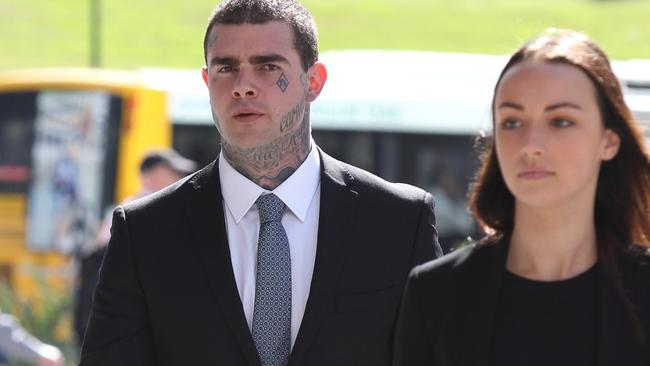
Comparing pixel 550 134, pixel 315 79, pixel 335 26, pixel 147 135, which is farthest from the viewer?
pixel 335 26

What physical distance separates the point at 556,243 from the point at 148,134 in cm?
1123

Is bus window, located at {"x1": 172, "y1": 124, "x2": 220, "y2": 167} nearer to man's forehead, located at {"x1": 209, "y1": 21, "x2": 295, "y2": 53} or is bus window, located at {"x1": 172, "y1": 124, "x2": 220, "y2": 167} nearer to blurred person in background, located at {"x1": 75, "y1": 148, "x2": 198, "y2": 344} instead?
blurred person in background, located at {"x1": 75, "y1": 148, "x2": 198, "y2": 344}

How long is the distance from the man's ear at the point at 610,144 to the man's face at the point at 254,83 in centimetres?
111

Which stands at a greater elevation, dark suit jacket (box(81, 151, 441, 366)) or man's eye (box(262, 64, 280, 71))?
man's eye (box(262, 64, 280, 71))

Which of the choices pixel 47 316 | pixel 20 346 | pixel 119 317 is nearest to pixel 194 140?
pixel 47 316

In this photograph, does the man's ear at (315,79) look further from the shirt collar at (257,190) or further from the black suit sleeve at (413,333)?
the black suit sleeve at (413,333)

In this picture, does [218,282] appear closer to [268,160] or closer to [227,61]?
[268,160]

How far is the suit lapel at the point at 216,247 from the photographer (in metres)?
3.43

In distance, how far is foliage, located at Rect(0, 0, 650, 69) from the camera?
3116cm

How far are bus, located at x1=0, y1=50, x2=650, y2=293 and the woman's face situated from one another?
10.3 m

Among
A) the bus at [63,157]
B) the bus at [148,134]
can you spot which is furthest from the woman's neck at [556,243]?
the bus at [63,157]

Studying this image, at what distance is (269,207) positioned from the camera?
363cm

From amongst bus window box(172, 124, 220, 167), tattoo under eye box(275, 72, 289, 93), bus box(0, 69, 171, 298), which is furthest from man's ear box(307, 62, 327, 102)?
bus window box(172, 124, 220, 167)

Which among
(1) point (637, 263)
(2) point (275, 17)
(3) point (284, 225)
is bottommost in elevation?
(3) point (284, 225)
